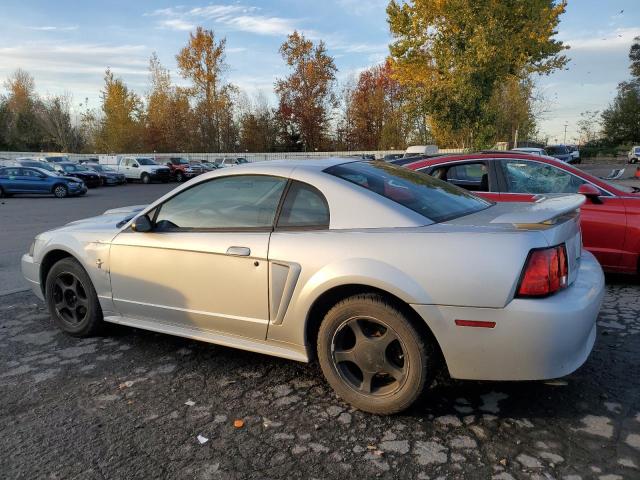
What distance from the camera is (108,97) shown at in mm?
56750

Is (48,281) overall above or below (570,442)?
above

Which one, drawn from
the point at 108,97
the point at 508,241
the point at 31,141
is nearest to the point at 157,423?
the point at 508,241

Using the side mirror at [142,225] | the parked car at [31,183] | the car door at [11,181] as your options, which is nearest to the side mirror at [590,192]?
the side mirror at [142,225]

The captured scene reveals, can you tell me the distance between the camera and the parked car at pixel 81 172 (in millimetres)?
29625

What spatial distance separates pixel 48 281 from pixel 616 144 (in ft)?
248

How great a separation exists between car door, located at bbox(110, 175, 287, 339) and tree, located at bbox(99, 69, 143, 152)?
56449mm

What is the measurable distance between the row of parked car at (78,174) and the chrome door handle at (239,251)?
43.8ft

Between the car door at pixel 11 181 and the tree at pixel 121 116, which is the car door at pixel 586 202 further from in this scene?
the tree at pixel 121 116

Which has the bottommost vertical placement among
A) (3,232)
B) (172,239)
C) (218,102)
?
(3,232)

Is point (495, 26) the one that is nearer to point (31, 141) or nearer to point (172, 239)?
point (172, 239)

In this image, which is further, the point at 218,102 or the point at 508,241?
the point at 218,102

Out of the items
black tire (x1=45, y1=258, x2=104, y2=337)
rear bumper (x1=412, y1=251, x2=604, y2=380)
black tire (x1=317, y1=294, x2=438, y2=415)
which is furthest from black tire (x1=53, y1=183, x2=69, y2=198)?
rear bumper (x1=412, y1=251, x2=604, y2=380)

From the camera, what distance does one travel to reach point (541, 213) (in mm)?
3115

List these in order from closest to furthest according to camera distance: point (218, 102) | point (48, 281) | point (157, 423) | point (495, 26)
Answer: point (157, 423) < point (48, 281) < point (495, 26) < point (218, 102)
